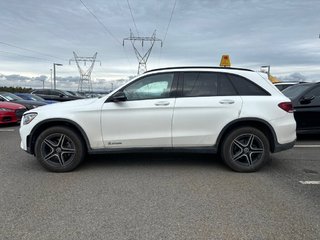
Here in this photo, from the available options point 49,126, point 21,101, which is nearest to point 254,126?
point 49,126

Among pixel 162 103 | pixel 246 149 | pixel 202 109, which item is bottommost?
pixel 246 149

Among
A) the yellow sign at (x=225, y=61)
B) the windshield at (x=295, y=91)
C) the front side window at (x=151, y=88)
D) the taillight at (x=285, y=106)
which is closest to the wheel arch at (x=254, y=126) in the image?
the taillight at (x=285, y=106)

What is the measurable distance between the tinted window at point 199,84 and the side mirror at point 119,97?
1.01 m

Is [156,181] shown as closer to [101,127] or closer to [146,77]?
[101,127]

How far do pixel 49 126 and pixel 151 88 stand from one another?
186 centimetres

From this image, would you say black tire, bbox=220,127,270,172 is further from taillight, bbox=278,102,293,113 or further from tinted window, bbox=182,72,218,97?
tinted window, bbox=182,72,218,97

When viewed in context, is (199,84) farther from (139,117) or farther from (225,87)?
(139,117)

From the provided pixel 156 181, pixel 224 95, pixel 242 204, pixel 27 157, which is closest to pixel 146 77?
pixel 224 95

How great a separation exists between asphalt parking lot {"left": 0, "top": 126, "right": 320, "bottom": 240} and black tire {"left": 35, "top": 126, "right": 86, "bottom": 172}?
173 mm

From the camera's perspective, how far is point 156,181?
16.0ft

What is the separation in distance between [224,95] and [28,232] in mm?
3589

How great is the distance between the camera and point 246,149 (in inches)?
211

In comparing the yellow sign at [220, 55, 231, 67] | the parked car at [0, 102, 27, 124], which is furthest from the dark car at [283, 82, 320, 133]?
the parked car at [0, 102, 27, 124]

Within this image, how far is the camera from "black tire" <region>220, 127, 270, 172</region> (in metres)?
5.30
